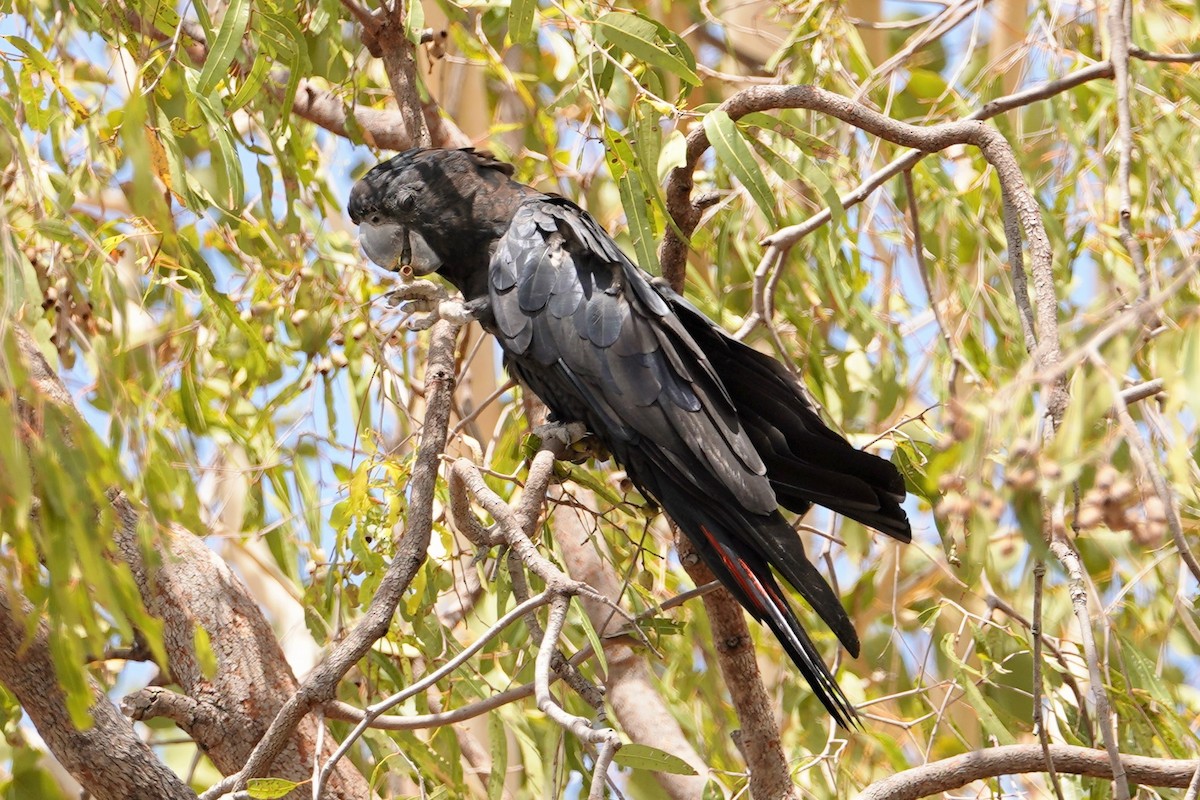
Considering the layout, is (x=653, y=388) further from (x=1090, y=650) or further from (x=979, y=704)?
(x=1090, y=650)

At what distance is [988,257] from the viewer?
2367 millimetres

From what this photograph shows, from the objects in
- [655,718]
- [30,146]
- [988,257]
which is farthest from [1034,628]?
[30,146]

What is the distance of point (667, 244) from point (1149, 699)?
0.98 m

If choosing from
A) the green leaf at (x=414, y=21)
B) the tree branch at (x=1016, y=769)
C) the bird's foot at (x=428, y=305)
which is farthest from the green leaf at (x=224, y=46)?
the tree branch at (x=1016, y=769)

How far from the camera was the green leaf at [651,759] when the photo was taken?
4.59ft

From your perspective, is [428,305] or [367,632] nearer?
[367,632]

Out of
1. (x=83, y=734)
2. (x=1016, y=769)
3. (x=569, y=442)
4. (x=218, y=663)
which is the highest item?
(x=569, y=442)

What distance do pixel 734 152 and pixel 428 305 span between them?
627mm

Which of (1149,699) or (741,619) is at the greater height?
(741,619)

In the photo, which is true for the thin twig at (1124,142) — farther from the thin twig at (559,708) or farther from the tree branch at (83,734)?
the tree branch at (83,734)

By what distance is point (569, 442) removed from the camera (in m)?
1.84

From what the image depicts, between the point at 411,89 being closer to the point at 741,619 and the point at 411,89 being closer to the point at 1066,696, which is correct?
the point at 741,619

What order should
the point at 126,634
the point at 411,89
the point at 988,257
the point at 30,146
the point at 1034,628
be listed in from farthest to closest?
the point at 988,257 < the point at 30,146 < the point at 411,89 < the point at 1034,628 < the point at 126,634

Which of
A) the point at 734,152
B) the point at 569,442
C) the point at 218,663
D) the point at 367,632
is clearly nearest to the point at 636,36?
the point at 734,152
